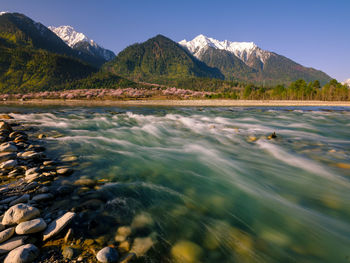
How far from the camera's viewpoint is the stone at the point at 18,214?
9.78 feet

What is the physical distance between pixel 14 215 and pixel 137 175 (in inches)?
123

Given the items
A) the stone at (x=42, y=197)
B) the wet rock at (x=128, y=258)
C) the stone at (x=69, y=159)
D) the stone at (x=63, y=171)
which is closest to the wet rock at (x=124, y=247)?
the wet rock at (x=128, y=258)

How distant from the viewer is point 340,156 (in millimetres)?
7703

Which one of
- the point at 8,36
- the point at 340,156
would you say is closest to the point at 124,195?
the point at 340,156

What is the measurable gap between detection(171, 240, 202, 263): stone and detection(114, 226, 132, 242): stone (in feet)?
2.82

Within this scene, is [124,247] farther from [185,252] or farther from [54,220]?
[54,220]

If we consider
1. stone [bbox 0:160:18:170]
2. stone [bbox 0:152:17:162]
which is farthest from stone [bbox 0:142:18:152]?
stone [bbox 0:160:18:170]

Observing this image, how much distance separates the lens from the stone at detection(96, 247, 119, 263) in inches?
97.2

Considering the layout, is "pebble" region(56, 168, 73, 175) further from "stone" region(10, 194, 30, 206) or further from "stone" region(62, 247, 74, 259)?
"stone" region(62, 247, 74, 259)

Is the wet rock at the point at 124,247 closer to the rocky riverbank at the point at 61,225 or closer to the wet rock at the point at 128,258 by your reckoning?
the rocky riverbank at the point at 61,225

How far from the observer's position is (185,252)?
9.07ft

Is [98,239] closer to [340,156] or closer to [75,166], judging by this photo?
[75,166]

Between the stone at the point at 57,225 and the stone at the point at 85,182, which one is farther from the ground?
the stone at the point at 57,225

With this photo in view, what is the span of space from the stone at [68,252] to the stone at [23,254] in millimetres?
342
